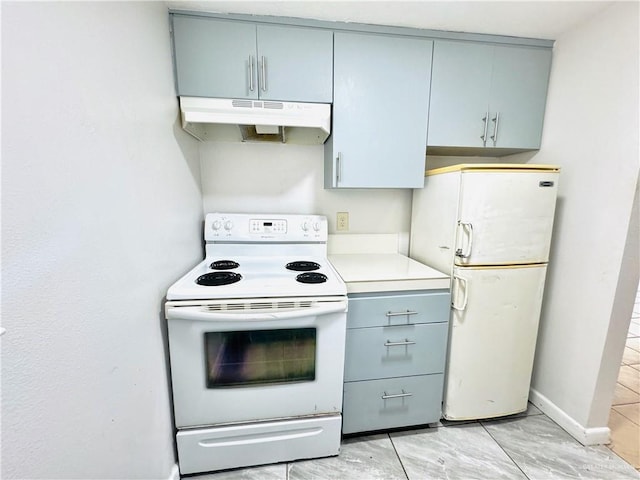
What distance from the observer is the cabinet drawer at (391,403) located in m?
1.43

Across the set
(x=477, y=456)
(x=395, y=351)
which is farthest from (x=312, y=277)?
(x=477, y=456)

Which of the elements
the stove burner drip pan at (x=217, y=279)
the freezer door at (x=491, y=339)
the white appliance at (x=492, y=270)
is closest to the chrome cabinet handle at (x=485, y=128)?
the white appliance at (x=492, y=270)

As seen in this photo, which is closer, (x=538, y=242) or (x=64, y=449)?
(x=64, y=449)

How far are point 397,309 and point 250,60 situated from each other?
4.80 ft

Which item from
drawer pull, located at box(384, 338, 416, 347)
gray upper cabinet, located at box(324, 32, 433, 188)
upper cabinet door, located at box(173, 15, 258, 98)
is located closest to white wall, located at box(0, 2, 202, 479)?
upper cabinet door, located at box(173, 15, 258, 98)

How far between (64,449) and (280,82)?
157 cm

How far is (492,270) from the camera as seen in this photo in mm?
1424

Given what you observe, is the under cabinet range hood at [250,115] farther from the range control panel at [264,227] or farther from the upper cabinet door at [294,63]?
the range control panel at [264,227]

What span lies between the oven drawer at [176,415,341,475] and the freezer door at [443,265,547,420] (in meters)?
0.73

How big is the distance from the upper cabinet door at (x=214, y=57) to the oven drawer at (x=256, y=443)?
1630 mm

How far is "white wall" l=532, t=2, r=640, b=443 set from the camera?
1.28m

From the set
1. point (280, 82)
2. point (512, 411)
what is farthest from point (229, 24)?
point (512, 411)

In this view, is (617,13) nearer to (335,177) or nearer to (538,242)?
(538,242)

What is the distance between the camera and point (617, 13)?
4.21ft
